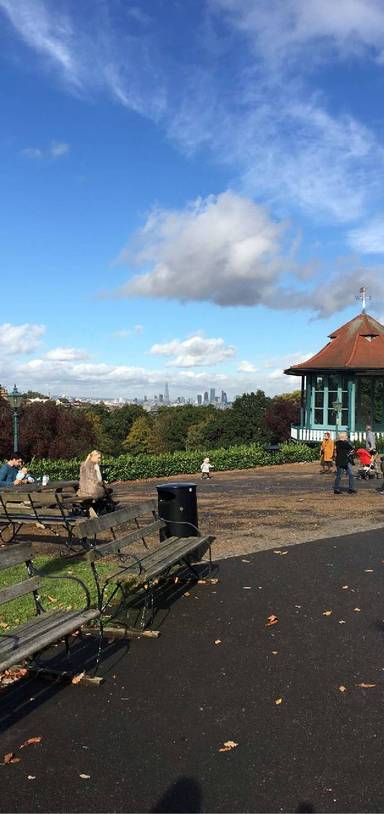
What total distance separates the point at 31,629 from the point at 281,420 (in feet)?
187

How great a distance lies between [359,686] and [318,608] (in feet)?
6.08

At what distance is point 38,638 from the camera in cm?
458

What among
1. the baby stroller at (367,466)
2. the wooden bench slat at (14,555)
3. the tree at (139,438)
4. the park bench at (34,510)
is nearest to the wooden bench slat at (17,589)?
the wooden bench slat at (14,555)

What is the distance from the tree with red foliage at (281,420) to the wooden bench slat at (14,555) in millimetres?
55049

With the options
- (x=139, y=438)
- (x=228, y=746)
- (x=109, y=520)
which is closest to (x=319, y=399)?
(x=109, y=520)

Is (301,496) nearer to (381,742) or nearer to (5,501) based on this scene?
(5,501)

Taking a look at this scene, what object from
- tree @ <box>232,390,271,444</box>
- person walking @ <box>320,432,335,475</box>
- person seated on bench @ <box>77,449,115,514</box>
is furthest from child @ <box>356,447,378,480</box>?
tree @ <box>232,390,271,444</box>

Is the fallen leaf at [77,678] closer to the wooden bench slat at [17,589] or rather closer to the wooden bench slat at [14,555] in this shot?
the wooden bench slat at [17,589]

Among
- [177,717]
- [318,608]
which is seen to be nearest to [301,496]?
[318,608]

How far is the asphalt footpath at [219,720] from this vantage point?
134 inches

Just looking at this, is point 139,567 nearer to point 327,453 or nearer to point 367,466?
point 367,466

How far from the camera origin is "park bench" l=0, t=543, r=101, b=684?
4.30 m

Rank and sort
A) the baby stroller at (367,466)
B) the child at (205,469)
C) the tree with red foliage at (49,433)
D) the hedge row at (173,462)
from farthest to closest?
the tree with red foliage at (49,433)
the child at (205,469)
the hedge row at (173,462)
the baby stroller at (367,466)

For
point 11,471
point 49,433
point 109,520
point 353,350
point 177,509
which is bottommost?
point 177,509
